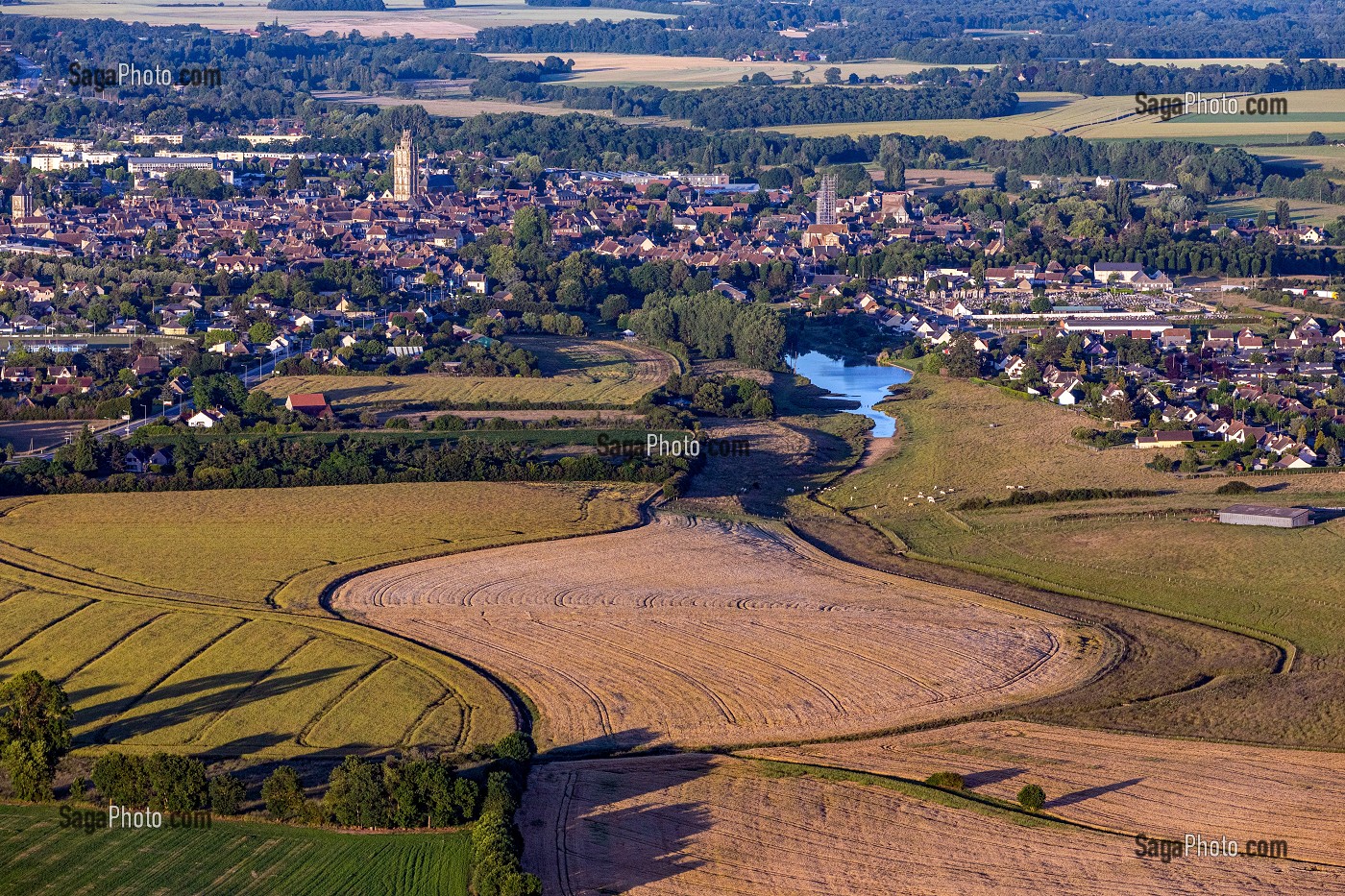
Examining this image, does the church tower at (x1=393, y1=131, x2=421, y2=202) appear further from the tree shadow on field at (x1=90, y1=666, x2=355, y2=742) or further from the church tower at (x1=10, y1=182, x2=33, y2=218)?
the tree shadow on field at (x1=90, y1=666, x2=355, y2=742)

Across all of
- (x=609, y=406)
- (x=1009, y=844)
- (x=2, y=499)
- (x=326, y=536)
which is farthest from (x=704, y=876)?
(x=609, y=406)

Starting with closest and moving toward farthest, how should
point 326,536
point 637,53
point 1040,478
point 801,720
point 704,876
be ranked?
1. point 704,876
2. point 801,720
3. point 326,536
4. point 1040,478
5. point 637,53

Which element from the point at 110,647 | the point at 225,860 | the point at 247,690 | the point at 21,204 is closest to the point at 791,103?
the point at 21,204

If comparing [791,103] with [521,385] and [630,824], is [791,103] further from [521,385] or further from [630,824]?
[630,824]

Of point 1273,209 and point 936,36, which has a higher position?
point 936,36

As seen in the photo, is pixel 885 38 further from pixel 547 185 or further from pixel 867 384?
pixel 867 384

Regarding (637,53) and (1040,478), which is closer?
(1040,478)
